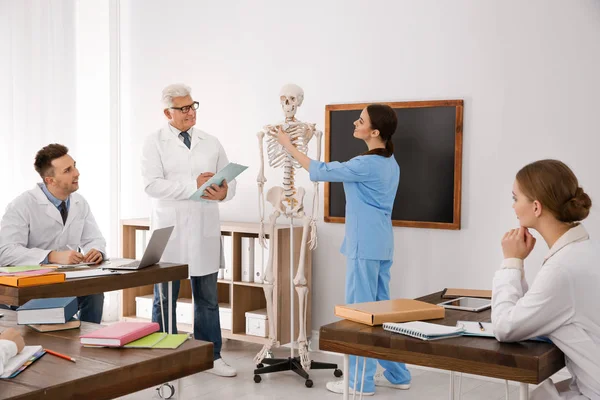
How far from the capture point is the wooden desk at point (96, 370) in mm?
1790

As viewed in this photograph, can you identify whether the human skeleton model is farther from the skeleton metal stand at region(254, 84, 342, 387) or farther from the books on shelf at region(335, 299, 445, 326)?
the books on shelf at region(335, 299, 445, 326)

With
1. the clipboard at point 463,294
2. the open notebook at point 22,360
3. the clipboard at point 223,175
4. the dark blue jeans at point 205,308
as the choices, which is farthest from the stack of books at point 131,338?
the dark blue jeans at point 205,308

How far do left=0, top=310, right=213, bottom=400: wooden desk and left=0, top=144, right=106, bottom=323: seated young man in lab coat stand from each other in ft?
3.39

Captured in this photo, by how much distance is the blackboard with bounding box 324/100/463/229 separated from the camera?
434 centimetres

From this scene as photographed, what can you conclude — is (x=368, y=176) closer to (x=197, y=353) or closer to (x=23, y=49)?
(x=197, y=353)

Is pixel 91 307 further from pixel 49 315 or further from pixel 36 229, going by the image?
pixel 49 315

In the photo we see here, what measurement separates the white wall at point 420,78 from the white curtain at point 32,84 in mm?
726

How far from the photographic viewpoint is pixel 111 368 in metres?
1.97

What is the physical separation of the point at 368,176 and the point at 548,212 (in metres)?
1.72

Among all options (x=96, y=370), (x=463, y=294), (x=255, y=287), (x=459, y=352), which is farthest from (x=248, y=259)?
(x=459, y=352)

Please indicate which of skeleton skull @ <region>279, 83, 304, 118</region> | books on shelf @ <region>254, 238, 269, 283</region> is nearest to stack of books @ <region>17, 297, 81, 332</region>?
skeleton skull @ <region>279, 83, 304, 118</region>

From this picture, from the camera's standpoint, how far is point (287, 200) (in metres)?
4.32

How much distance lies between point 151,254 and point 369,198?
1232 millimetres

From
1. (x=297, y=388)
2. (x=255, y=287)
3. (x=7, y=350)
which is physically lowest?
(x=297, y=388)
